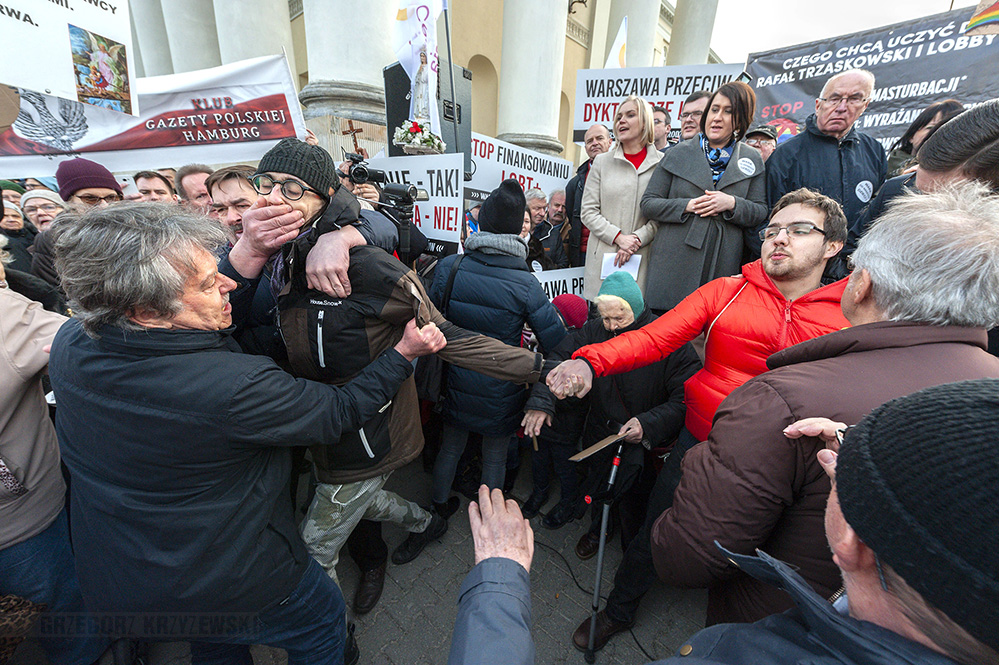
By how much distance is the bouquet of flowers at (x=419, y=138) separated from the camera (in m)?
3.81

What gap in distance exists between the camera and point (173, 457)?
1182mm

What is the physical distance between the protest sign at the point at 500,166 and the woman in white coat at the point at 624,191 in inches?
64.3

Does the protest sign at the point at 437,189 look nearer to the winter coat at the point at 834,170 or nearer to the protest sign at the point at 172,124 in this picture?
the protest sign at the point at 172,124

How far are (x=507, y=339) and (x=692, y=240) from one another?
1.47 m

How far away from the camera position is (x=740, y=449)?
1.17 m

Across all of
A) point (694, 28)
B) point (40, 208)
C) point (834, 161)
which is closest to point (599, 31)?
point (694, 28)

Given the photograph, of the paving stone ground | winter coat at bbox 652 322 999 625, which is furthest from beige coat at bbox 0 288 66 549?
winter coat at bbox 652 322 999 625

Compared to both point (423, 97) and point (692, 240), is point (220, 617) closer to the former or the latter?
point (692, 240)

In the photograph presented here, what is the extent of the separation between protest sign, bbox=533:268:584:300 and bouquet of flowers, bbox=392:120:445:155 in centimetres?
161

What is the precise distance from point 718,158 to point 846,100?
794 mm

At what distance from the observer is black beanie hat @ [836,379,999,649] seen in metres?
0.47

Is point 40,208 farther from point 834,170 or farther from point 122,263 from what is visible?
point 834,170

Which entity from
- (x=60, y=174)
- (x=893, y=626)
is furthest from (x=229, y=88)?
(x=893, y=626)

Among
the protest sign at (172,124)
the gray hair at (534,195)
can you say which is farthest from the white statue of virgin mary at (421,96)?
the gray hair at (534,195)
